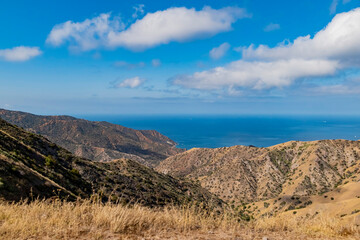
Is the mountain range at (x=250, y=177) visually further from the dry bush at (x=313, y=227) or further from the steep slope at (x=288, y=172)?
the dry bush at (x=313, y=227)

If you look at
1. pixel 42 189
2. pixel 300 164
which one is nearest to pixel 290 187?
pixel 300 164

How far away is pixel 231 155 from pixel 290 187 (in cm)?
4123

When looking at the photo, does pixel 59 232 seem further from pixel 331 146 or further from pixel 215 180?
pixel 331 146

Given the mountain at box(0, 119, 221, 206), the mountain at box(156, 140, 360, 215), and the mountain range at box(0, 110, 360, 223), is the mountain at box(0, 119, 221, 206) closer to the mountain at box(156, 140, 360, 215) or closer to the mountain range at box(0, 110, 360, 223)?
the mountain range at box(0, 110, 360, 223)

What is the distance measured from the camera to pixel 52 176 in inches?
862

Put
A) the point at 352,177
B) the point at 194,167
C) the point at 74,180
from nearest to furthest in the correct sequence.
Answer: the point at 74,180, the point at 352,177, the point at 194,167

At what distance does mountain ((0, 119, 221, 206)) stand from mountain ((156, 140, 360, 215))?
4709 centimetres

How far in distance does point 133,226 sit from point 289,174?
95144mm

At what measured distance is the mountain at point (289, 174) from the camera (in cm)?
7169

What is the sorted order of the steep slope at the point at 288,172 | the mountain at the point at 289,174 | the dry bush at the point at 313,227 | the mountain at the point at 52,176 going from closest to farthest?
the dry bush at the point at 313,227 → the mountain at the point at 52,176 → the mountain at the point at 289,174 → the steep slope at the point at 288,172

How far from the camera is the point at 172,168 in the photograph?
13075 cm

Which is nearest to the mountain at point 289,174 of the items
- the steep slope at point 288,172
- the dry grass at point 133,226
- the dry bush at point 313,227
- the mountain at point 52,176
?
the steep slope at point 288,172

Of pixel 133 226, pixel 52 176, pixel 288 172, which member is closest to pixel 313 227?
pixel 133 226

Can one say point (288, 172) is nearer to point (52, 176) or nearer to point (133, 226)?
point (52, 176)
